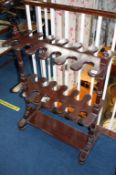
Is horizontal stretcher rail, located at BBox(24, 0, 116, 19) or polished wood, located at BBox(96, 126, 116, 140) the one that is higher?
horizontal stretcher rail, located at BBox(24, 0, 116, 19)

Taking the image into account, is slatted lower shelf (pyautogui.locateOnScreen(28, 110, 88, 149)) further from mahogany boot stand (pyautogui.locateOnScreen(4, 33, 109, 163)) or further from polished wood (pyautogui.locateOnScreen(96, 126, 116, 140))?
polished wood (pyautogui.locateOnScreen(96, 126, 116, 140))

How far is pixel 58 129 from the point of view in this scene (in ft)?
5.59

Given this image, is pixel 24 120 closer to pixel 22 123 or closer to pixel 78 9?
pixel 22 123

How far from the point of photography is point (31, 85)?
1.60m

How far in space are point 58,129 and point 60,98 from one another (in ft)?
1.18

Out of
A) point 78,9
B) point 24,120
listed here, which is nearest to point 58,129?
point 24,120

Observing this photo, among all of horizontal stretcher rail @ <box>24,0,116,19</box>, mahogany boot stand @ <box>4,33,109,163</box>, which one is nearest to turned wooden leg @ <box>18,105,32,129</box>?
mahogany boot stand @ <box>4,33,109,163</box>

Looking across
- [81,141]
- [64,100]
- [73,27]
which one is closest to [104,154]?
[81,141]

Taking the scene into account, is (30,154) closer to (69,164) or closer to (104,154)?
(69,164)

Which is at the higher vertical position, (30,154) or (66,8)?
(66,8)

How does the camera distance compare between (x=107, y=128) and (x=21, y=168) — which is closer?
(x=21, y=168)

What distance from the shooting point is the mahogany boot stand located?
1.15 m

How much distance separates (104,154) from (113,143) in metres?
0.14

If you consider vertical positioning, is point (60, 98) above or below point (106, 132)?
above
